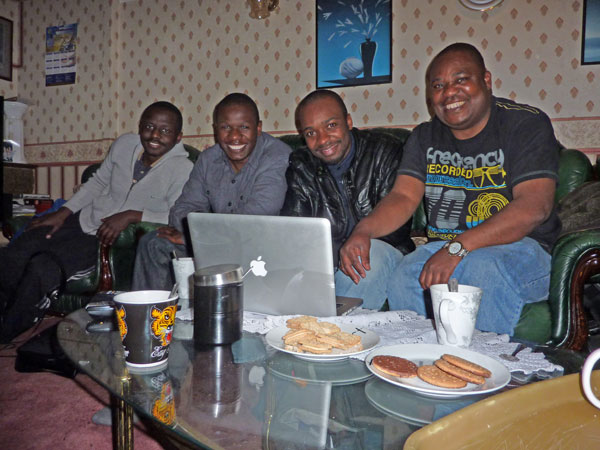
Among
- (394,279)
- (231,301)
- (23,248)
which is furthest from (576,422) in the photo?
(23,248)

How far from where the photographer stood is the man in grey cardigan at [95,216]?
7.42 feet

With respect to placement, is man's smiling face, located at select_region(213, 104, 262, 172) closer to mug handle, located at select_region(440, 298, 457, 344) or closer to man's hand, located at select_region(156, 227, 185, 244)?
man's hand, located at select_region(156, 227, 185, 244)

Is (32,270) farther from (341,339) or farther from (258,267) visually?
(341,339)

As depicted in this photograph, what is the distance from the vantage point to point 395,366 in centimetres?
73

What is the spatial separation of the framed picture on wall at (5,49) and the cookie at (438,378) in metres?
4.85

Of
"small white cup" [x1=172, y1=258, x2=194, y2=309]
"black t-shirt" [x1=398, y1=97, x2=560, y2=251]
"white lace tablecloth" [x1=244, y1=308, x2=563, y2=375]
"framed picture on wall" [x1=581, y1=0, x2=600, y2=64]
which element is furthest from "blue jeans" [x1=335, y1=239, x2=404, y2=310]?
"framed picture on wall" [x1=581, y1=0, x2=600, y2=64]

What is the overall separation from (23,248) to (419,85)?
8.29ft

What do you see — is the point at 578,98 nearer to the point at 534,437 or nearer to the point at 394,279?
the point at 394,279

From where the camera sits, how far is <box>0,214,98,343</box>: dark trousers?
222 centimetres

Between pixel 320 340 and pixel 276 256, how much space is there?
0.89ft

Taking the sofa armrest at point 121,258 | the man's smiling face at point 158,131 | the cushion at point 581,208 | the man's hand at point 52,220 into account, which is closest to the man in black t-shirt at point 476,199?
the cushion at point 581,208

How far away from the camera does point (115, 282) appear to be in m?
2.44

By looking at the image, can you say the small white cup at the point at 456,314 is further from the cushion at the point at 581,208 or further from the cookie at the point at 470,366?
the cushion at the point at 581,208

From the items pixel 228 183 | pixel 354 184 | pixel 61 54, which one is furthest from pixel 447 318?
pixel 61 54
